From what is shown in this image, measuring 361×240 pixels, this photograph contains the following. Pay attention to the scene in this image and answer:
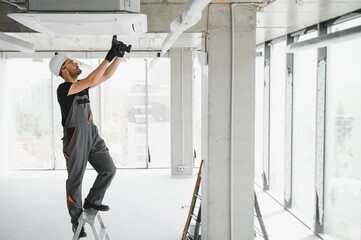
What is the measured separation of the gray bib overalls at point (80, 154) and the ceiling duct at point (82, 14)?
1.88 ft

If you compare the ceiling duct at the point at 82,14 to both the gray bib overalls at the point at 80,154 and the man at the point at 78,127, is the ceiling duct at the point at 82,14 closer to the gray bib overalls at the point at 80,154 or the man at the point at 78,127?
the man at the point at 78,127

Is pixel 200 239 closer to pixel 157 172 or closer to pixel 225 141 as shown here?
pixel 225 141

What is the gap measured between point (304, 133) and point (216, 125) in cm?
239

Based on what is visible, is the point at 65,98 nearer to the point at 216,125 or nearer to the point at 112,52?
the point at 112,52

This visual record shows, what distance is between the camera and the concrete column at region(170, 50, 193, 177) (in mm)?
7836

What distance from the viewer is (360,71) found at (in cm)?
415

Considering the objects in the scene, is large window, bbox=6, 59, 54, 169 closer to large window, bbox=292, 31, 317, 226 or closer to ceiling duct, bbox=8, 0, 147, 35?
large window, bbox=292, 31, 317, 226

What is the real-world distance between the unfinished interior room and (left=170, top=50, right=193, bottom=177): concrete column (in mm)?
21

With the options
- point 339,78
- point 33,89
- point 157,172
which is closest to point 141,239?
point 339,78

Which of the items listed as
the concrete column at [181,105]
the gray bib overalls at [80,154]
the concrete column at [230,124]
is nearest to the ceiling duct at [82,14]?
the gray bib overalls at [80,154]

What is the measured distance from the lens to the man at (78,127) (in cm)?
269

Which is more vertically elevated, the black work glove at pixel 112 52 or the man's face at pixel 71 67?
the black work glove at pixel 112 52

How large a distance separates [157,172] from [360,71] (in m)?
5.47

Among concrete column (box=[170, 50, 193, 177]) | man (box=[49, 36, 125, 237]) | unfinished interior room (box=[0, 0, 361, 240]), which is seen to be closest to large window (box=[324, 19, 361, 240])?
unfinished interior room (box=[0, 0, 361, 240])
